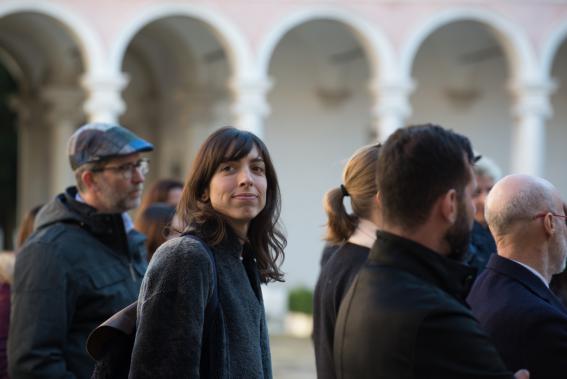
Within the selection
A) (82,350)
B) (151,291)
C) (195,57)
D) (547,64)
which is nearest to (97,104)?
(195,57)

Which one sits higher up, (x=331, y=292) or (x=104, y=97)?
(x=331, y=292)

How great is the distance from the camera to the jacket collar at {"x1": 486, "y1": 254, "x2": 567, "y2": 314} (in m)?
3.29

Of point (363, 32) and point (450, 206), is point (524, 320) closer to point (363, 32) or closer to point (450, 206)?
point (450, 206)

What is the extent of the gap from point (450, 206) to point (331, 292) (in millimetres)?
1404

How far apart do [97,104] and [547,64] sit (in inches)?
297

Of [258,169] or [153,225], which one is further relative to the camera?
[153,225]

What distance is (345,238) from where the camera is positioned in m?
4.32

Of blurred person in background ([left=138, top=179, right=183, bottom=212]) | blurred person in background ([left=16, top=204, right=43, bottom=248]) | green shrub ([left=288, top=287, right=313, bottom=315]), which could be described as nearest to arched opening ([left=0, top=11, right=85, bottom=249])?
green shrub ([left=288, top=287, right=313, bottom=315])

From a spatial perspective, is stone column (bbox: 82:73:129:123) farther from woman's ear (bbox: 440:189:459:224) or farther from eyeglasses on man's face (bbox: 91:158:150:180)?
woman's ear (bbox: 440:189:459:224)

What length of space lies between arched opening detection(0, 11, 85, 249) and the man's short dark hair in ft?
53.9

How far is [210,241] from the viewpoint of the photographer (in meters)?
3.38

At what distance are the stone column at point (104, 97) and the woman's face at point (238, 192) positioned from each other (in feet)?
42.6

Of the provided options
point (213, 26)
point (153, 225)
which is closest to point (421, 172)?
point (153, 225)

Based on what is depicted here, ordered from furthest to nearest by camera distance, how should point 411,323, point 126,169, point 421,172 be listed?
point 126,169 < point 421,172 < point 411,323
